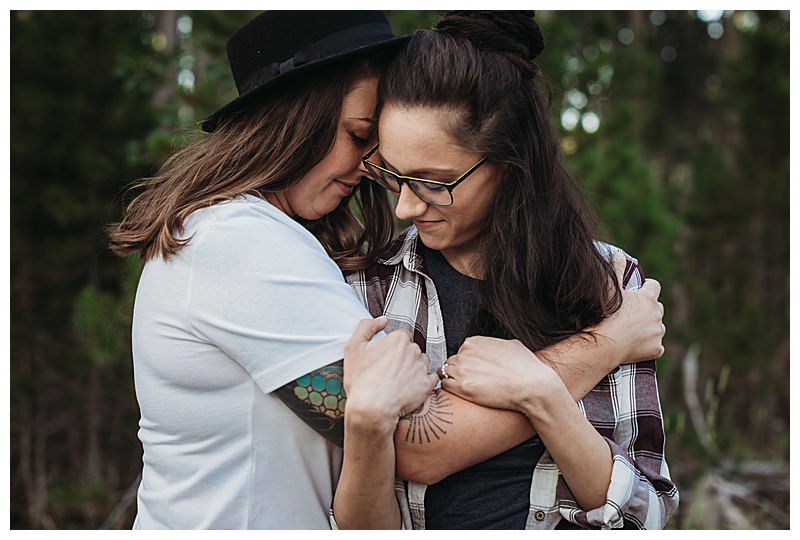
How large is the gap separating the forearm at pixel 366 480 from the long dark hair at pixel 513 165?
42cm

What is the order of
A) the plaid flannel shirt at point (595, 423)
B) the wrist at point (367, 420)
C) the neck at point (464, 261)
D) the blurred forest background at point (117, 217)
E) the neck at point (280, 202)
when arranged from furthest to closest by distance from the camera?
the blurred forest background at point (117, 217), the neck at point (464, 261), the neck at point (280, 202), the plaid flannel shirt at point (595, 423), the wrist at point (367, 420)

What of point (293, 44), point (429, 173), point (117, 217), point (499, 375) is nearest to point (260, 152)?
point (293, 44)

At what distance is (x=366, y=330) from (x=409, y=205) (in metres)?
0.34

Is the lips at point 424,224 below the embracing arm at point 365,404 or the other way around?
the other way around

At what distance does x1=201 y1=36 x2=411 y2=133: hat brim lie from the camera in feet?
5.40

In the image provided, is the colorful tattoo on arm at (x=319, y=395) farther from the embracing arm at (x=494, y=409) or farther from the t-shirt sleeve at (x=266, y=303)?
the embracing arm at (x=494, y=409)

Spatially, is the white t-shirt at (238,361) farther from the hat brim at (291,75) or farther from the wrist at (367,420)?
the hat brim at (291,75)

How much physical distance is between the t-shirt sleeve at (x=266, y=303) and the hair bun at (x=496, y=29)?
23.8 inches

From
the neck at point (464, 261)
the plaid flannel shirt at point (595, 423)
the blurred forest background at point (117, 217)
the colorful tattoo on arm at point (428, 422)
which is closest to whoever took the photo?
the colorful tattoo on arm at point (428, 422)

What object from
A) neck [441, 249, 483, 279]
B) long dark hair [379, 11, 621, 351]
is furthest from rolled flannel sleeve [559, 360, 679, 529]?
neck [441, 249, 483, 279]

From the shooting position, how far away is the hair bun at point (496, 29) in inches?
66.9

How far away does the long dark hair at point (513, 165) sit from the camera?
165 centimetres

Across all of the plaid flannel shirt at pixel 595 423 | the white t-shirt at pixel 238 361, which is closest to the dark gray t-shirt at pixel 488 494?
the plaid flannel shirt at pixel 595 423

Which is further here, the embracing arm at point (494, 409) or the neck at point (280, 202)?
the neck at point (280, 202)
